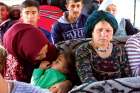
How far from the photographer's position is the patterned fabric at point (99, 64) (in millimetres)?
2096

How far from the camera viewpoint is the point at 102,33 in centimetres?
217

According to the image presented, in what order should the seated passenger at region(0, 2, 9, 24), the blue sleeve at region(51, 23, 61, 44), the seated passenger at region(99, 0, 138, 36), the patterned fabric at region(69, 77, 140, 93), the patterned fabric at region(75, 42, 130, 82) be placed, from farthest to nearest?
the seated passenger at region(0, 2, 9, 24) → the seated passenger at region(99, 0, 138, 36) → the blue sleeve at region(51, 23, 61, 44) → the patterned fabric at region(75, 42, 130, 82) → the patterned fabric at region(69, 77, 140, 93)

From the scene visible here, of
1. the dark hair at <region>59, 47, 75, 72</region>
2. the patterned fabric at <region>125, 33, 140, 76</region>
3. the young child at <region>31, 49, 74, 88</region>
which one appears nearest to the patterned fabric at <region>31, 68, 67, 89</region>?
the young child at <region>31, 49, 74, 88</region>

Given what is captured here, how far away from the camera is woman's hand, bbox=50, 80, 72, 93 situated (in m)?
1.97

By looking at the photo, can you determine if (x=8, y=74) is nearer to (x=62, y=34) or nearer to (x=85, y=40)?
(x=85, y=40)

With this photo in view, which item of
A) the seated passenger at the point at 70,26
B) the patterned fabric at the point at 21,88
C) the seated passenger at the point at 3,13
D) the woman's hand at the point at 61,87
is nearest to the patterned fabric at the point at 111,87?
the patterned fabric at the point at 21,88

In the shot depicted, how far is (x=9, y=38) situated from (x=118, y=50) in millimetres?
726

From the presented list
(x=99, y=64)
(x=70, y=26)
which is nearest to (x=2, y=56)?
(x=99, y=64)

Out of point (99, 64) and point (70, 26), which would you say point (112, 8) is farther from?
point (99, 64)

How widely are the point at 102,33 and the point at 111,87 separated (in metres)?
0.75

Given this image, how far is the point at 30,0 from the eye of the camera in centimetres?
303

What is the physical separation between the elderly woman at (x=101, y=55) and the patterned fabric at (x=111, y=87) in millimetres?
574

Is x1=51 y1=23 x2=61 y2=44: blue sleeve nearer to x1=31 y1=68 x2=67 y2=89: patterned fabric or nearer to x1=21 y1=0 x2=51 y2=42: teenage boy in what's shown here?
x1=21 y1=0 x2=51 y2=42: teenage boy

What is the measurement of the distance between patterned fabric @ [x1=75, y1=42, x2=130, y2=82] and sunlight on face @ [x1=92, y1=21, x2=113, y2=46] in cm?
7
